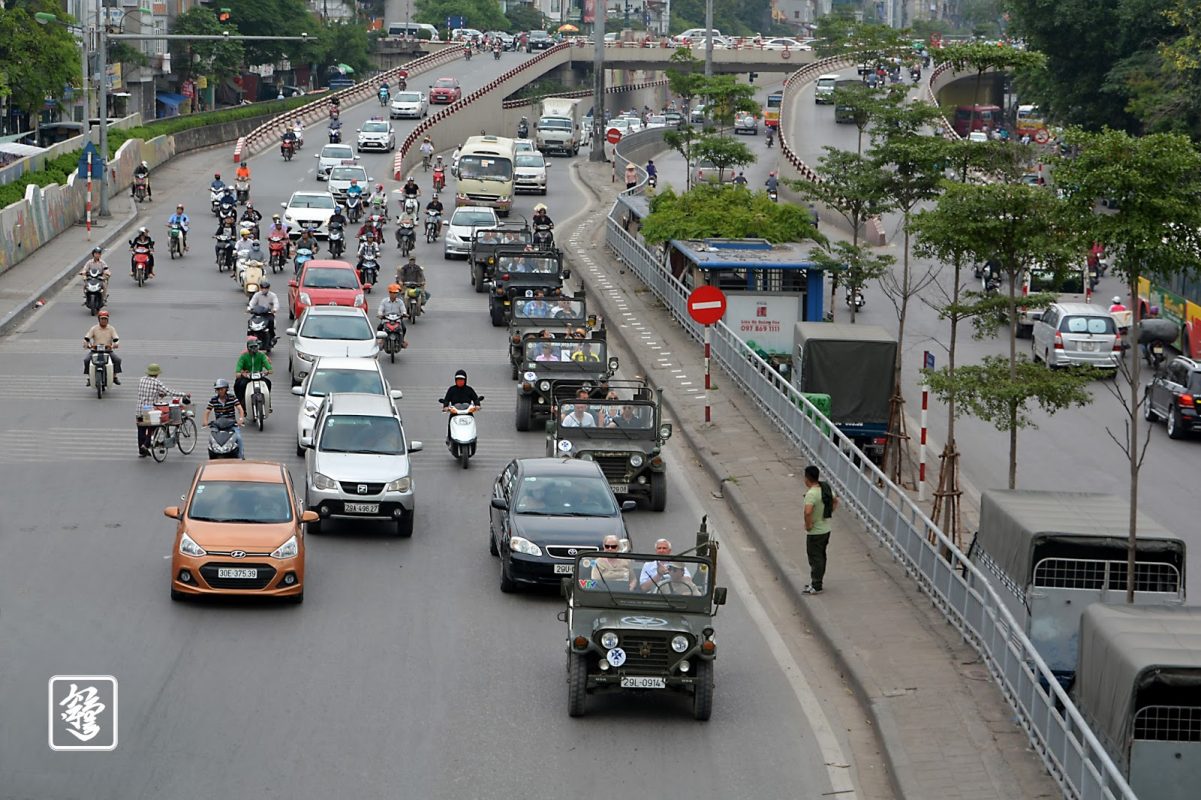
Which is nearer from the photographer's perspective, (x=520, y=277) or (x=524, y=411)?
(x=524, y=411)

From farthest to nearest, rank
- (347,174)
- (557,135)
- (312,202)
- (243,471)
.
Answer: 1. (557,135)
2. (347,174)
3. (312,202)
4. (243,471)

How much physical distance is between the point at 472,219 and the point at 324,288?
1515 cm

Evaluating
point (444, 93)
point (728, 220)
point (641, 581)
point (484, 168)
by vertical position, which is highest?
point (444, 93)

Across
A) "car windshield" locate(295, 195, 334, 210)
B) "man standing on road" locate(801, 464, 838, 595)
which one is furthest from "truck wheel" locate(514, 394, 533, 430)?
"car windshield" locate(295, 195, 334, 210)

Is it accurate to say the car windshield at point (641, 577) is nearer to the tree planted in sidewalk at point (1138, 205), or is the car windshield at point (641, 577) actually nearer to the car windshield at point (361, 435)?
the tree planted in sidewalk at point (1138, 205)

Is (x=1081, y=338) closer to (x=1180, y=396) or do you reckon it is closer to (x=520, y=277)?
(x=1180, y=396)

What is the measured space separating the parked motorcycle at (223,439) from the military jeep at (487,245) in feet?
69.8

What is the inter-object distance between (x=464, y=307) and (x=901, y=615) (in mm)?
26663

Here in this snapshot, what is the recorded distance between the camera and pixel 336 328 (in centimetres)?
3372

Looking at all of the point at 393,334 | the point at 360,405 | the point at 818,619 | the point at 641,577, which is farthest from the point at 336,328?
the point at 641,577

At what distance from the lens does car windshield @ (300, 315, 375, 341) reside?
110ft

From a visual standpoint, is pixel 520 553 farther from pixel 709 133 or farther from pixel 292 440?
pixel 709 133

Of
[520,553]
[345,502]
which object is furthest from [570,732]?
[345,502]

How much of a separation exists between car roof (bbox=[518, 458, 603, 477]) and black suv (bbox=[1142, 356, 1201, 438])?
16.2 m
